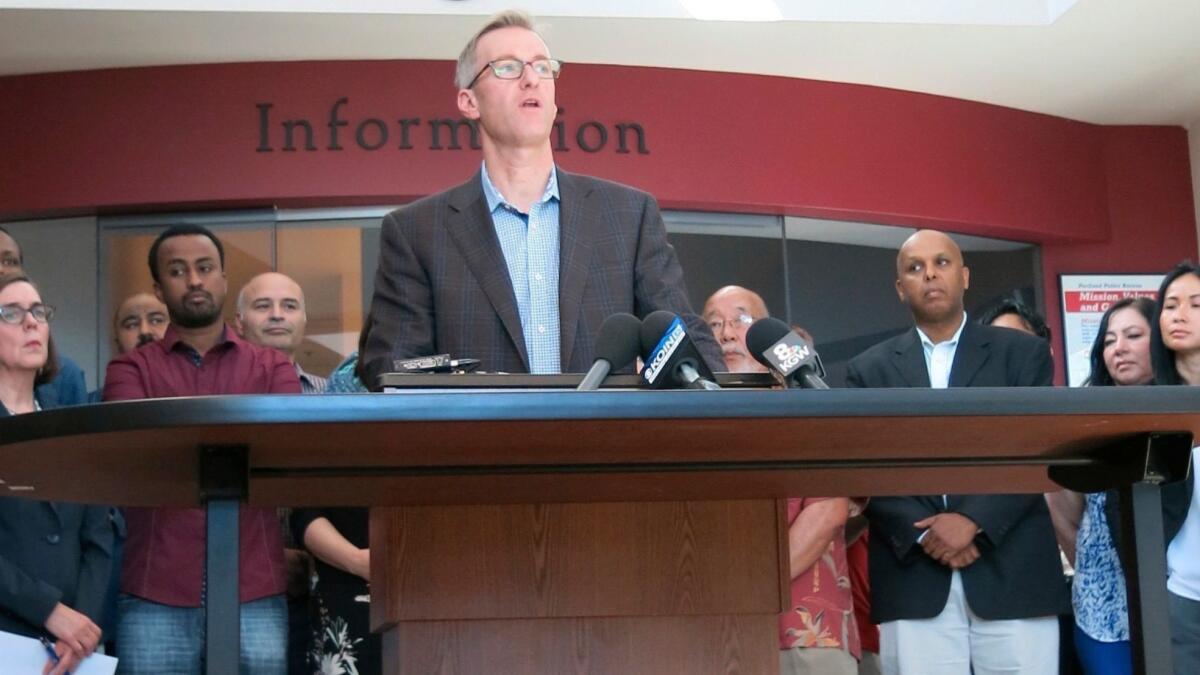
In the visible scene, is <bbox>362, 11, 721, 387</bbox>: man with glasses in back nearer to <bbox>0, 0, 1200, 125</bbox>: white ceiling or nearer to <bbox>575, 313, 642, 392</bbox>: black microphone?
<bbox>575, 313, 642, 392</bbox>: black microphone

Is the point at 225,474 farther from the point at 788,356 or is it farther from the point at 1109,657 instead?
the point at 1109,657

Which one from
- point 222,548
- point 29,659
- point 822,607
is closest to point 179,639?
point 29,659

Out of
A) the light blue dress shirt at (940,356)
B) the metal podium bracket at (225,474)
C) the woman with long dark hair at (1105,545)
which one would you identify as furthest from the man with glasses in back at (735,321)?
the metal podium bracket at (225,474)

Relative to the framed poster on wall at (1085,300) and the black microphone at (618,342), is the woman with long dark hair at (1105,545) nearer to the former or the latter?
the black microphone at (618,342)

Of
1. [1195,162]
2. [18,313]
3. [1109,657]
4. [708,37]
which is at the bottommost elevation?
[1109,657]

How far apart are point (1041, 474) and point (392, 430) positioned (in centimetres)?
99

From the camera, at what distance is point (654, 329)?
1.78m

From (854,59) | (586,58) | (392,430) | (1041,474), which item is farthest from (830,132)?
(392,430)

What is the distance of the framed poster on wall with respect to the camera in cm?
828

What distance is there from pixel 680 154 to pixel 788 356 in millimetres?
5876

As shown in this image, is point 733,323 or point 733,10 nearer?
point 733,323

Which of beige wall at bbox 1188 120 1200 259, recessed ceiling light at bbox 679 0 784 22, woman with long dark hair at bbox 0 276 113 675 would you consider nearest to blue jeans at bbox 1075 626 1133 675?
woman with long dark hair at bbox 0 276 113 675

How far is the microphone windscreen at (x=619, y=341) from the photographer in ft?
5.87

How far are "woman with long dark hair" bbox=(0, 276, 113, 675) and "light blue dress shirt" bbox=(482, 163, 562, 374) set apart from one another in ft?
4.68
